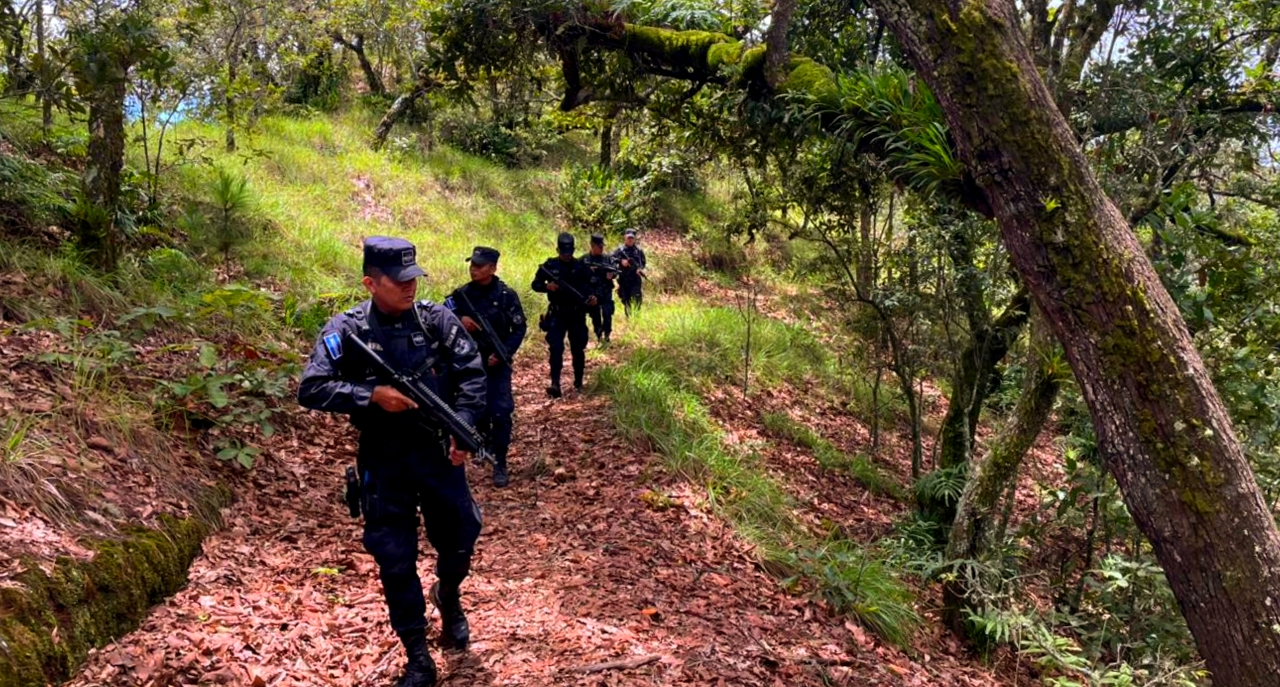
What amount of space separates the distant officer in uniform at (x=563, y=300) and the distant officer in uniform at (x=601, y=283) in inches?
24.4

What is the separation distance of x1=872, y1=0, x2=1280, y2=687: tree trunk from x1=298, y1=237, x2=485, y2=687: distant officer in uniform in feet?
8.59

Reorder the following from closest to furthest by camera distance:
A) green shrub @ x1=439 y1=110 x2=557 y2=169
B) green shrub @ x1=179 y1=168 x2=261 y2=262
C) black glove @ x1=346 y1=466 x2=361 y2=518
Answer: black glove @ x1=346 y1=466 x2=361 y2=518 < green shrub @ x1=179 y1=168 x2=261 y2=262 < green shrub @ x1=439 y1=110 x2=557 y2=169

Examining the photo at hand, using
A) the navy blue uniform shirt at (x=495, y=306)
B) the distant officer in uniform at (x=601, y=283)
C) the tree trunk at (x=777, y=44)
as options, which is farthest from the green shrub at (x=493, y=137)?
the navy blue uniform shirt at (x=495, y=306)


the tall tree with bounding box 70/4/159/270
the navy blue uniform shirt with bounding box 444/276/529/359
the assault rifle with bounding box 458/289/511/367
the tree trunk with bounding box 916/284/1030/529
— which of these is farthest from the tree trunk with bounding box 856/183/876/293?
the tall tree with bounding box 70/4/159/270

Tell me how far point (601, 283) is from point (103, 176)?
521cm

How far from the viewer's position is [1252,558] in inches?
118

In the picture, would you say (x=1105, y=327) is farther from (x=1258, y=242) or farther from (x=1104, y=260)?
(x=1258, y=242)

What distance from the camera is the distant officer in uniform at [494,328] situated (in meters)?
5.98

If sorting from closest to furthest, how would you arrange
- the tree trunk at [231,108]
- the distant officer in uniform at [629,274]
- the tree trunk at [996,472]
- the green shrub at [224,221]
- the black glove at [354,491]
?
A: the black glove at [354,491]
the tree trunk at [996,472]
the green shrub at [224,221]
the tree trunk at [231,108]
the distant officer in uniform at [629,274]

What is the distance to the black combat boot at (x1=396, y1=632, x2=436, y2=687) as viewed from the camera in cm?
334

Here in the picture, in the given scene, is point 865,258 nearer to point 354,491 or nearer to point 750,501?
point 750,501

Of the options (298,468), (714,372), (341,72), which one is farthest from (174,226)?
(341,72)

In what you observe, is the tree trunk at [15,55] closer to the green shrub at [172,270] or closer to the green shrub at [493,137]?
the green shrub at [172,270]

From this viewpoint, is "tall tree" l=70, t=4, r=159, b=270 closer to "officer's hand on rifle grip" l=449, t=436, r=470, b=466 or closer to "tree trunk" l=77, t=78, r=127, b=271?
"tree trunk" l=77, t=78, r=127, b=271
